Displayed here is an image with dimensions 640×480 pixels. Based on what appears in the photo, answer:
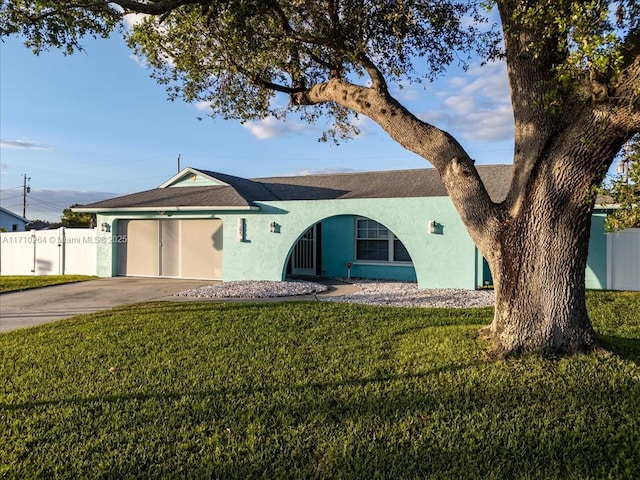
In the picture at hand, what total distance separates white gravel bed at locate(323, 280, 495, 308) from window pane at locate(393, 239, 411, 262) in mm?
2451

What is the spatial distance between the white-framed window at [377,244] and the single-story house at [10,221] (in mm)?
35865

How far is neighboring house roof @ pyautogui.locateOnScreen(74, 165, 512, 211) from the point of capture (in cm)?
1420

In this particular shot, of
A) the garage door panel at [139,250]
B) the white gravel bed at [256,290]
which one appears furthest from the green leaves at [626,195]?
the garage door panel at [139,250]

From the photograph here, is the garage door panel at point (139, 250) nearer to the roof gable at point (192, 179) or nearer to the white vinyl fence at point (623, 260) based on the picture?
the roof gable at point (192, 179)

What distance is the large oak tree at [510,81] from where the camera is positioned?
4820mm

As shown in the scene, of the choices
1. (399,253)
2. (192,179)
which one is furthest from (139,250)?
(399,253)

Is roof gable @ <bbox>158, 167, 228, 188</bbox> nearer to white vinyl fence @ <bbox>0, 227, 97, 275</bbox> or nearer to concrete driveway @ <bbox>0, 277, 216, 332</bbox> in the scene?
white vinyl fence @ <bbox>0, 227, 97, 275</bbox>

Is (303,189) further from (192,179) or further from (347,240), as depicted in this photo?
(192,179)

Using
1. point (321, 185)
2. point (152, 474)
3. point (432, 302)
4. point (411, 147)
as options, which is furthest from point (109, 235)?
point (152, 474)

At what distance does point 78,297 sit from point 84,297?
0.53 ft

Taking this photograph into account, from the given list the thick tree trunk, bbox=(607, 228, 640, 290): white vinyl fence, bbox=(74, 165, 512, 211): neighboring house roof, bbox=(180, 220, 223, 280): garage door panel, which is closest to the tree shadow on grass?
the thick tree trunk

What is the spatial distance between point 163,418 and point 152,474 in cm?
92

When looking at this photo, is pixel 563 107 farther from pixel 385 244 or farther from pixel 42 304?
pixel 42 304

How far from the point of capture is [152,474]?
3189 mm
